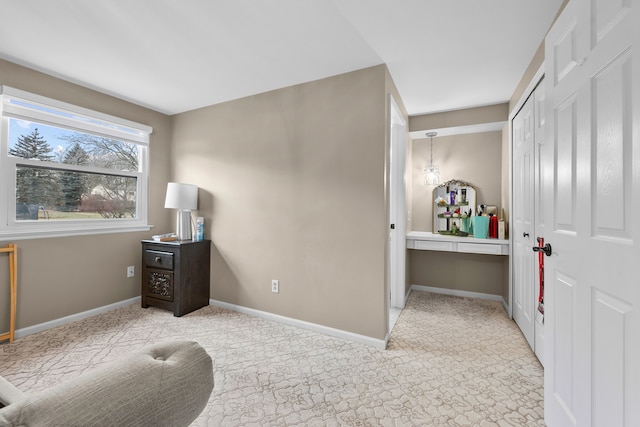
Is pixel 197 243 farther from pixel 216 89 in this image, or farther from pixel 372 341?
pixel 372 341

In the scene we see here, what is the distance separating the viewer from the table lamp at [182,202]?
124 inches

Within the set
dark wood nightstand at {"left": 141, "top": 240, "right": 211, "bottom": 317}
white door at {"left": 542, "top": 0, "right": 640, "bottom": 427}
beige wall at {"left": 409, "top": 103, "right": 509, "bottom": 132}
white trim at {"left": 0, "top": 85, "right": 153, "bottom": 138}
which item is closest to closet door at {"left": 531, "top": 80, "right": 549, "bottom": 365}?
white door at {"left": 542, "top": 0, "right": 640, "bottom": 427}

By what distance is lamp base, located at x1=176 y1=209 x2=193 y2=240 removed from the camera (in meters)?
3.25

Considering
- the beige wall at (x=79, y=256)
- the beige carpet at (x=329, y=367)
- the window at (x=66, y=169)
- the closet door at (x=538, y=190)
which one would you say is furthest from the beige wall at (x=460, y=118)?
the window at (x=66, y=169)

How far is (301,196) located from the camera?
2.77m

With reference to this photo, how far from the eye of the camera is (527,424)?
1.54m

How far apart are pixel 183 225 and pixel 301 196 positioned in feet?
5.01

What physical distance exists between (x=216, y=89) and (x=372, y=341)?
2913mm

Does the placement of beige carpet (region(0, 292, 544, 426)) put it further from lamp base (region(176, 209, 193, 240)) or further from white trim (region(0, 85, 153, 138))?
white trim (region(0, 85, 153, 138))

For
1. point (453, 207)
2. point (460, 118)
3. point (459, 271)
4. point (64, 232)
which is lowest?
point (459, 271)

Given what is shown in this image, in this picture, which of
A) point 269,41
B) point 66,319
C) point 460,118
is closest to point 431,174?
point 460,118

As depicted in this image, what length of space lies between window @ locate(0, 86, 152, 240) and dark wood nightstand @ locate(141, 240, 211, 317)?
58cm

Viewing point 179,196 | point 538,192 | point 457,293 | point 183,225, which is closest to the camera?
point 538,192

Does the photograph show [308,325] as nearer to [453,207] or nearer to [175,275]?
[175,275]
